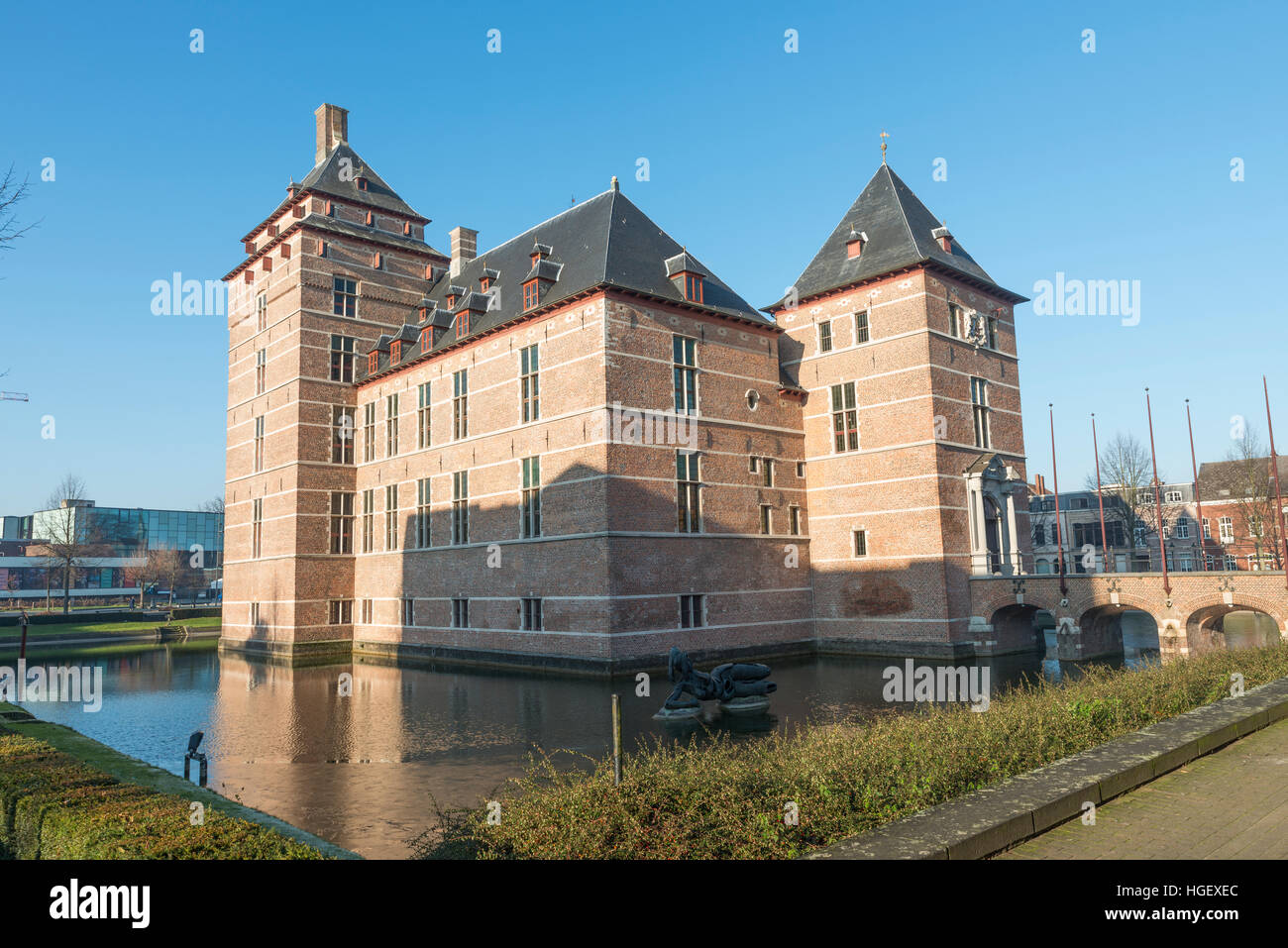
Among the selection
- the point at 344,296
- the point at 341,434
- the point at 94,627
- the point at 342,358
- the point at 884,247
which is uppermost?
the point at 344,296

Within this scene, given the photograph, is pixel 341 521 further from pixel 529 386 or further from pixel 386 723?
pixel 386 723

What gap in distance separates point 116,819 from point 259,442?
32675 millimetres

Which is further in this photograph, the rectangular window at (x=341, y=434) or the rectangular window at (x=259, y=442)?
the rectangular window at (x=259, y=442)

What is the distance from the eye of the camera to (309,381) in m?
33.7

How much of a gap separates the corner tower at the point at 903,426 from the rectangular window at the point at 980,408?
0.07 metres

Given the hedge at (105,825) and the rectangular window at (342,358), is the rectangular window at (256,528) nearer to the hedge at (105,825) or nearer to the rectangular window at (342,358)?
the rectangular window at (342,358)

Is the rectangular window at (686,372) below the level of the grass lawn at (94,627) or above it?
above

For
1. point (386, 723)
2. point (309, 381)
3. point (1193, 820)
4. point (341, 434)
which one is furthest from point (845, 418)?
point (1193, 820)

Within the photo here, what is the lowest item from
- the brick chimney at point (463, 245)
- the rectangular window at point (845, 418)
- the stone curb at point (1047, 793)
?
the stone curb at point (1047, 793)

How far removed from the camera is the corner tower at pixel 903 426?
26672 millimetres

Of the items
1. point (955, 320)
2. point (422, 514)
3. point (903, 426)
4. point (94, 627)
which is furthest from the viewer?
point (94, 627)

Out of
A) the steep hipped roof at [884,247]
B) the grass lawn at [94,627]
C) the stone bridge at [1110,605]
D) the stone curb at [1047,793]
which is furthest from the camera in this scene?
the grass lawn at [94,627]

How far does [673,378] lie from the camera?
2655 centimetres

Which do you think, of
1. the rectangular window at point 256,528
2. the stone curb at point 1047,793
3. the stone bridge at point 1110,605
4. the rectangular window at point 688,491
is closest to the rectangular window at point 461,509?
the rectangular window at point 688,491
